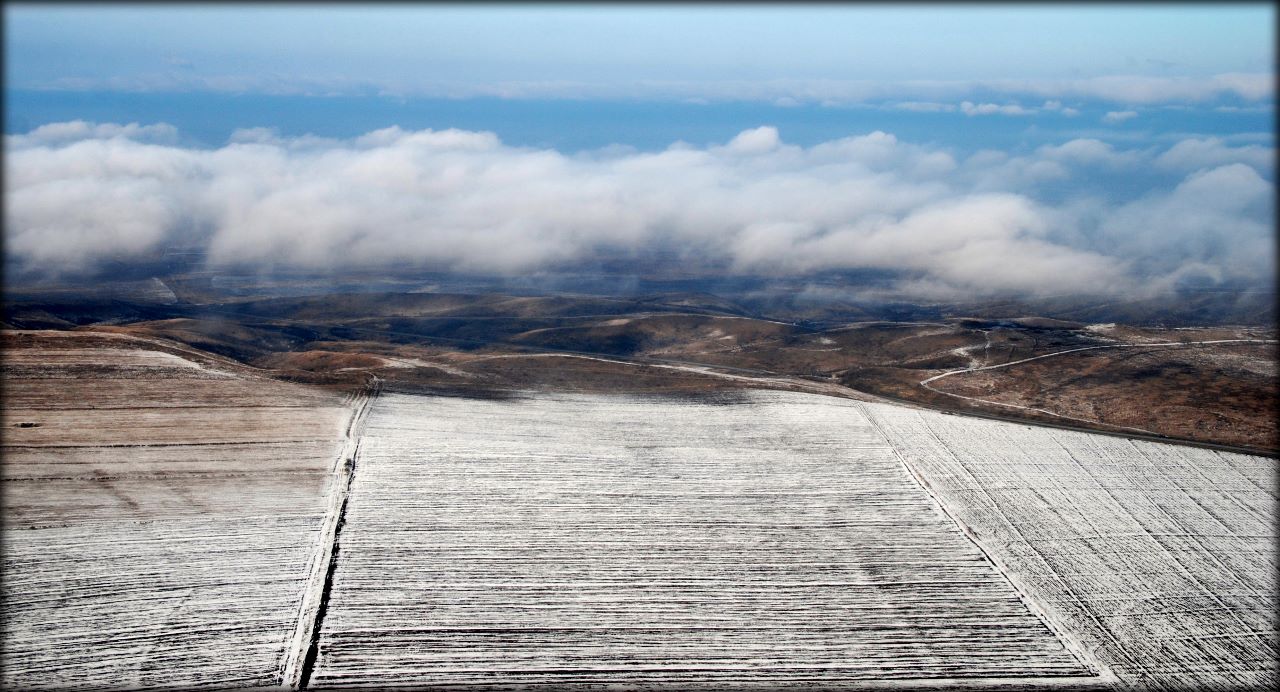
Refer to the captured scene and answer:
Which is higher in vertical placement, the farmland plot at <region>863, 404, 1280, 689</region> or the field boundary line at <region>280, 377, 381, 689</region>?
the field boundary line at <region>280, 377, 381, 689</region>

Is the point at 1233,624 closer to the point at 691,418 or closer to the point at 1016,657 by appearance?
the point at 1016,657

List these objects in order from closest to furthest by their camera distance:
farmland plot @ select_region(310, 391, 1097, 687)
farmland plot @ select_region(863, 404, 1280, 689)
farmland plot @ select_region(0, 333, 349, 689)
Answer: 1. farmland plot @ select_region(0, 333, 349, 689)
2. farmland plot @ select_region(310, 391, 1097, 687)
3. farmland plot @ select_region(863, 404, 1280, 689)

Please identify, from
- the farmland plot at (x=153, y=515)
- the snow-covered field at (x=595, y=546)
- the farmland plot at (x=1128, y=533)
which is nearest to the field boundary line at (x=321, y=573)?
the snow-covered field at (x=595, y=546)

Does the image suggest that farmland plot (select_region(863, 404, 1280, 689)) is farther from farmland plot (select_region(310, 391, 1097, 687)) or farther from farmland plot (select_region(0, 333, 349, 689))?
farmland plot (select_region(0, 333, 349, 689))

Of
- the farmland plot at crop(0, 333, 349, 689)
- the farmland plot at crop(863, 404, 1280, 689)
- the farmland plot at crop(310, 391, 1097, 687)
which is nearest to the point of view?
the farmland plot at crop(0, 333, 349, 689)

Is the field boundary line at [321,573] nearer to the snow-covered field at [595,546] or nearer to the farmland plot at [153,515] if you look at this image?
the snow-covered field at [595,546]

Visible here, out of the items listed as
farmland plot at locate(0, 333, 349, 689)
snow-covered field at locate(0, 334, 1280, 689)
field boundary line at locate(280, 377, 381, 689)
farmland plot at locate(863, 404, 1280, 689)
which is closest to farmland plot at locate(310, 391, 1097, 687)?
snow-covered field at locate(0, 334, 1280, 689)

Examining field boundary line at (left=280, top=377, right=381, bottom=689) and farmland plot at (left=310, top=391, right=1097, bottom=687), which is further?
farmland plot at (left=310, top=391, right=1097, bottom=687)

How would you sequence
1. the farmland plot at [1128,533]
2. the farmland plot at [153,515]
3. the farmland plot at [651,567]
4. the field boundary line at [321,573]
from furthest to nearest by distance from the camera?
the farmland plot at [1128,533]
the farmland plot at [651,567]
the farmland plot at [153,515]
the field boundary line at [321,573]
